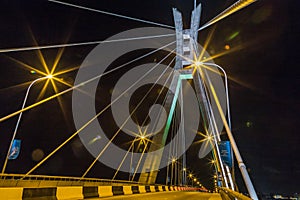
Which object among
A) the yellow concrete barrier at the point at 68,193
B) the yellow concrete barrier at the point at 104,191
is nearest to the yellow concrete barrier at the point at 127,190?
the yellow concrete barrier at the point at 104,191

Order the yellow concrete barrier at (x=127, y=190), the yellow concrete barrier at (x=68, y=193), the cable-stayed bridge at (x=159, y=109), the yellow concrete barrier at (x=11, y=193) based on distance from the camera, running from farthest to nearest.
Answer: the cable-stayed bridge at (x=159, y=109), the yellow concrete barrier at (x=127, y=190), the yellow concrete barrier at (x=68, y=193), the yellow concrete barrier at (x=11, y=193)

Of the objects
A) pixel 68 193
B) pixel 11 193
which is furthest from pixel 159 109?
pixel 11 193

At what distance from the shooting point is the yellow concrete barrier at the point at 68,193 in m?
6.90

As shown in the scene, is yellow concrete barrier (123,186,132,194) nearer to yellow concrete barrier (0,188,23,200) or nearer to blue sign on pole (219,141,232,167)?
blue sign on pole (219,141,232,167)

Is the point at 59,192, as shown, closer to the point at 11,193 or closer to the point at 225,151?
the point at 11,193

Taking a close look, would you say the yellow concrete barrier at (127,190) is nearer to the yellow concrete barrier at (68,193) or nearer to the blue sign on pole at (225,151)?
the yellow concrete barrier at (68,193)

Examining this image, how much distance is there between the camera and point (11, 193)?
526 cm

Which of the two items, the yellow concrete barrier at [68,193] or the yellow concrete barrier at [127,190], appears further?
the yellow concrete barrier at [127,190]

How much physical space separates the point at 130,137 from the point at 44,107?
12.3m

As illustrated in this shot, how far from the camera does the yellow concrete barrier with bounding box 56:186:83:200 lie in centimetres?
690

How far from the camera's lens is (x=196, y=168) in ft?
262

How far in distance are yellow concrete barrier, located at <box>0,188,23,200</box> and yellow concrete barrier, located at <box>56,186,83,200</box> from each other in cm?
149

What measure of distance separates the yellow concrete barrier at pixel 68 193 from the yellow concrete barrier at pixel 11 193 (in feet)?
4.88

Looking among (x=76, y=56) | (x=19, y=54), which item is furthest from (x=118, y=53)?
(x=19, y=54)
